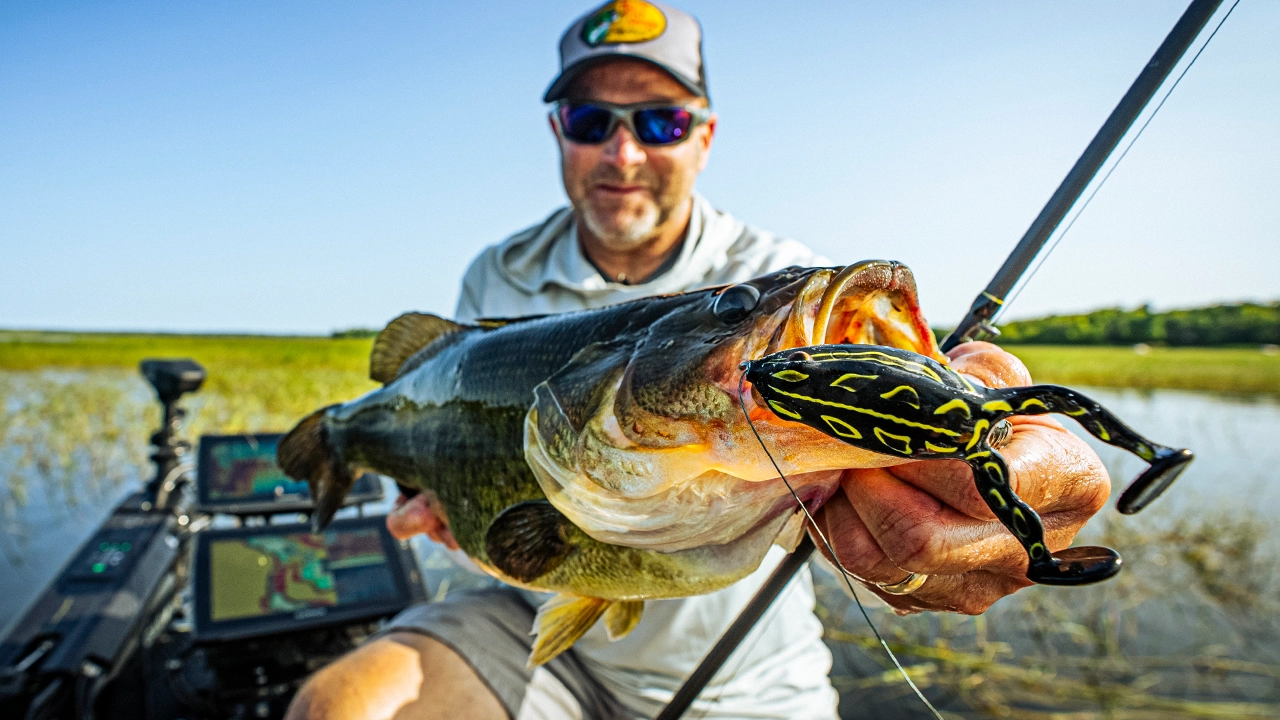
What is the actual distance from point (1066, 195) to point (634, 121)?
2304mm

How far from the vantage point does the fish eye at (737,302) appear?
1.42 m

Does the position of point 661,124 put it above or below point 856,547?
above

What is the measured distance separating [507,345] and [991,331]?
4.43 feet

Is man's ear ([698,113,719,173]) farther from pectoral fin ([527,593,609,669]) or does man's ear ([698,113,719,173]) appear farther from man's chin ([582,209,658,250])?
pectoral fin ([527,593,609,669])

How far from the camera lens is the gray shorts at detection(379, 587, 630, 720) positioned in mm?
3078

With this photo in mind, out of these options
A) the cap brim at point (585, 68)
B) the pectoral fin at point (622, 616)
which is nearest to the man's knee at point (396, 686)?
the pectoral fin at point (622, 616)

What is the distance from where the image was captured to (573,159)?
148 inches

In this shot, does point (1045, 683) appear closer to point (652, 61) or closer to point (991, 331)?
point (991, 331)

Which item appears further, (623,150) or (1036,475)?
(623,150)

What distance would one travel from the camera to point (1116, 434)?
85 cm

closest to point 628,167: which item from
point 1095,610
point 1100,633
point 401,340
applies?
point 401,340

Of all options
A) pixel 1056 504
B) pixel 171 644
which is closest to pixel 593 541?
pixel 1056 504

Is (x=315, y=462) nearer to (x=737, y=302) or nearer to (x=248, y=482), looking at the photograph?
(x=248, y=482)

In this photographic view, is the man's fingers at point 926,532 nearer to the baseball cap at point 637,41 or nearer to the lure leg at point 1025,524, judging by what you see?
the lure leg at point 1025,524
